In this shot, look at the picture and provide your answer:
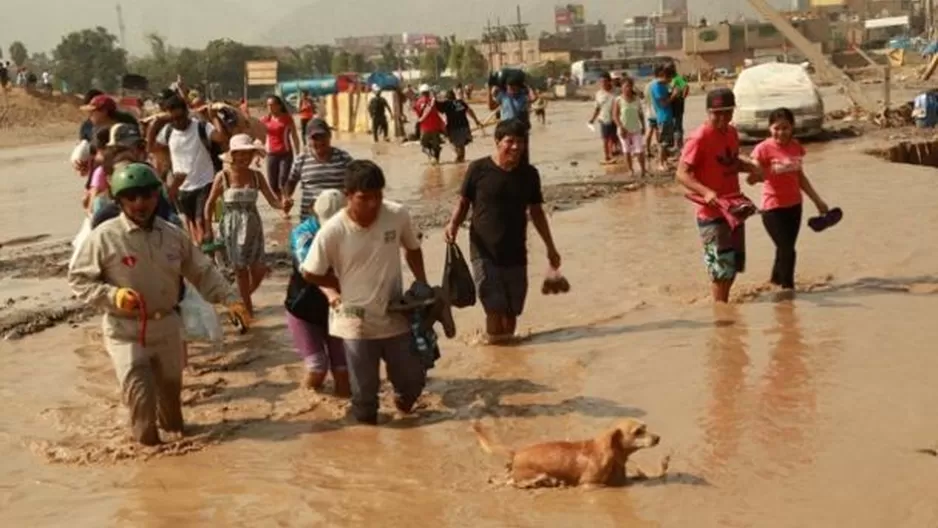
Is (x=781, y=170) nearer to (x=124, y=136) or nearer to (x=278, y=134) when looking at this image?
(x=124, y=136)

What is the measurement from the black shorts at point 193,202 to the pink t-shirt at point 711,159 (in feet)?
13.7

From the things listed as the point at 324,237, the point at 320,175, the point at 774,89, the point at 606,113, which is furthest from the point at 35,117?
the point at 324,237

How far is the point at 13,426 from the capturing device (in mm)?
7016

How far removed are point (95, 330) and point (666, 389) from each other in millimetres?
4876

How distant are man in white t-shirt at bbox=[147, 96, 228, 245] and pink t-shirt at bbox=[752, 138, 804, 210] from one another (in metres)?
4.51

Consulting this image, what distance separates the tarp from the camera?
72.0ft

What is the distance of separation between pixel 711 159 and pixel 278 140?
834 cm

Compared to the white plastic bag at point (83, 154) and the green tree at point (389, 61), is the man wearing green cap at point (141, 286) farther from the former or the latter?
the green tree at point (389, 61)

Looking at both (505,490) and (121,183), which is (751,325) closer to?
(505,490)

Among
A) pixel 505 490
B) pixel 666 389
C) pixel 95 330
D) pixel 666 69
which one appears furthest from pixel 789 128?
pixel 666 69

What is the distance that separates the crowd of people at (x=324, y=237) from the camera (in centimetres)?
618

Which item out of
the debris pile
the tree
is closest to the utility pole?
the tree

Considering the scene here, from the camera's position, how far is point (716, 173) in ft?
28.0

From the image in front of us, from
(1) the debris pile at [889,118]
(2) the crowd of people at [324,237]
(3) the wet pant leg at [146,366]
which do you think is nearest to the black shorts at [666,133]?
(1) the debris pile at [889,118]
